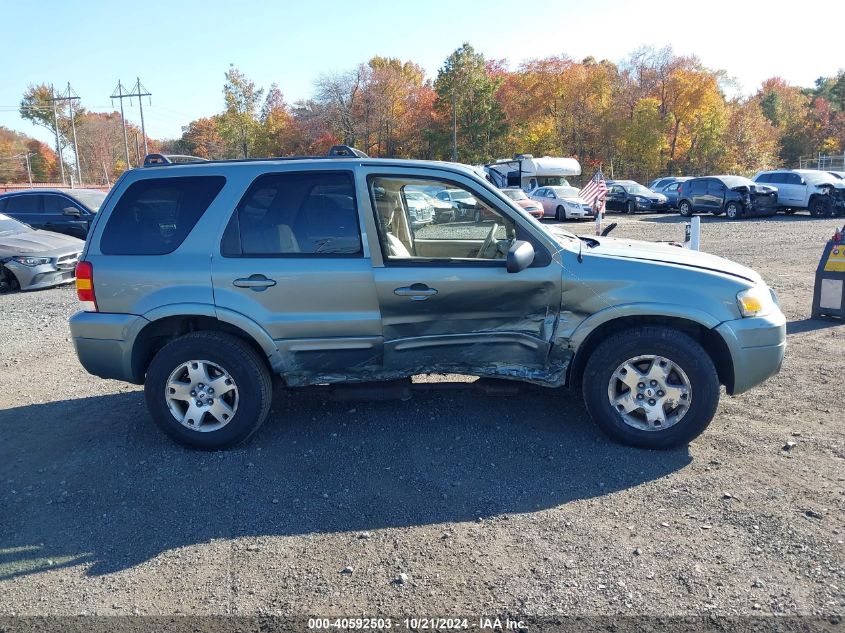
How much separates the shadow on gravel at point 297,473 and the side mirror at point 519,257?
1264 millimetres

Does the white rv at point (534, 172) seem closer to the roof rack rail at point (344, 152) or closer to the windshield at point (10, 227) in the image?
the windshield at point (10, 227)

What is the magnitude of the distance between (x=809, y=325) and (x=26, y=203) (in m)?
15.6

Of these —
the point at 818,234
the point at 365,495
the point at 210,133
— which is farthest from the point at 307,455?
the point at 210,133

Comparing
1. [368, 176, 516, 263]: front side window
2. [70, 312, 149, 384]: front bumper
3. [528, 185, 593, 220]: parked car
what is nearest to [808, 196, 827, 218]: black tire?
[528, 185, 593, 220]: parked car

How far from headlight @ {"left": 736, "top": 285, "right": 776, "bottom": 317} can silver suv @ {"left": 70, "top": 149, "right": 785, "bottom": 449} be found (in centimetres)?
1

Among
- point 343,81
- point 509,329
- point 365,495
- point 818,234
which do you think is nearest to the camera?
point 365,495

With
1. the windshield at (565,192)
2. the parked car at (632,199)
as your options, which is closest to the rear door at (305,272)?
the windshield at (565,192)

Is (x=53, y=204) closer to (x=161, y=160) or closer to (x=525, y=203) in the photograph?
(x=161, y=160)

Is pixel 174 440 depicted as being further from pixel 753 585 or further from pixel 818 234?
pixel 818 234

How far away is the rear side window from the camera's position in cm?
466

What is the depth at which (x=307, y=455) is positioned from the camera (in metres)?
4.59

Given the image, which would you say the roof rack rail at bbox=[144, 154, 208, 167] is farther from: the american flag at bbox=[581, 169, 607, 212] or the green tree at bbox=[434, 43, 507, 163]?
the green tree at bbox=[434, 43, 507, 163]

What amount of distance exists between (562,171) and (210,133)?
61.2 metres

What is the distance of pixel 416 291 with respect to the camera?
4508 millimetres
